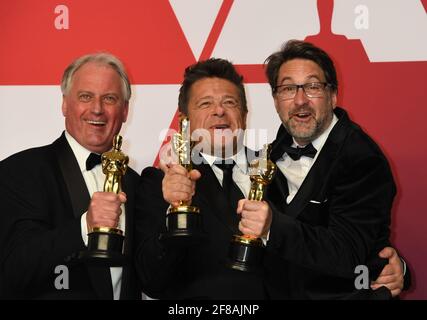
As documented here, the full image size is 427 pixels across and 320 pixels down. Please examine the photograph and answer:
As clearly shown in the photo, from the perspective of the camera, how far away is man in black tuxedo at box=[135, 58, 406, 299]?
238 cm

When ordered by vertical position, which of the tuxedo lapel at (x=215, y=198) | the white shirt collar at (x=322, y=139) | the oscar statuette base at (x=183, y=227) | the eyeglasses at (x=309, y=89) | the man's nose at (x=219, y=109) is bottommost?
the oscar statuette base at (x=183, y=227)

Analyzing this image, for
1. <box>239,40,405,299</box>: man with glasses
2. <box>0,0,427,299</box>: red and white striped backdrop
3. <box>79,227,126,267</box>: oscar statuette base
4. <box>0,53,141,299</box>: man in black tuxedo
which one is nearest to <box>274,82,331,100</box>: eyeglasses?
<box>239,40,405,299</box>: man with glasses

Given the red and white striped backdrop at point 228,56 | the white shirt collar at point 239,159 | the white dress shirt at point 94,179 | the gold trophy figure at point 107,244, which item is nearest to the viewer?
the gold trophy figure at point 107,244

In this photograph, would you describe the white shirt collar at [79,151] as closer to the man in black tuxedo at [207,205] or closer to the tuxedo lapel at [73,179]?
the tuxedo lapel at [73,179]

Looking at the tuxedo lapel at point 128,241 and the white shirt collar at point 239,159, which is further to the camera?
the white shirt collar at point 239,159

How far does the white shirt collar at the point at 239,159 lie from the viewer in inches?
108

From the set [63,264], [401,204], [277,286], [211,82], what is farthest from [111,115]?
[401,204]

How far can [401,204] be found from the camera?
3148 millimetres

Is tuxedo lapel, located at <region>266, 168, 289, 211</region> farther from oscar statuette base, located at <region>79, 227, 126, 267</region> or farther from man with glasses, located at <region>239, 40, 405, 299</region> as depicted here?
oscar statuette base, located at <region>79, 227, 126, 267</region>

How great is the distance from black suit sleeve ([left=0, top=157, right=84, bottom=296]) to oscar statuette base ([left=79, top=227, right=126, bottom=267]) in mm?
104

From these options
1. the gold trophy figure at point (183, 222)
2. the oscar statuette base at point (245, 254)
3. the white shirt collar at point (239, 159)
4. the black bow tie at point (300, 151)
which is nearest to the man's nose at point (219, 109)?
the white shirt collar at point (239, 159)

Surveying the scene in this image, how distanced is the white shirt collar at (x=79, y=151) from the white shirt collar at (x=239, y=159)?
0.45m

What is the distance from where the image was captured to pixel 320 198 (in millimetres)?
2484

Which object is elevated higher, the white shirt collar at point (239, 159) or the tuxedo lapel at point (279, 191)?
the white shirt collar at point (239, 159)
